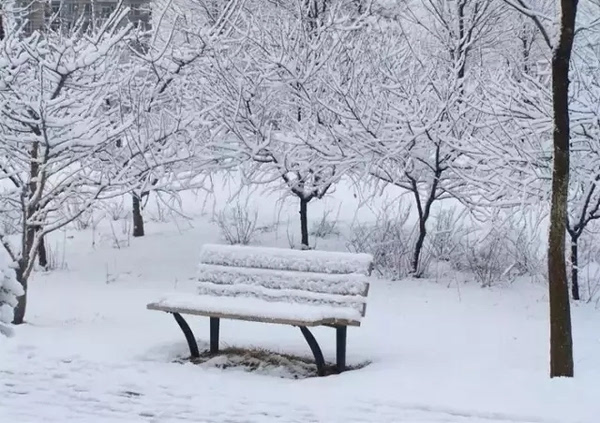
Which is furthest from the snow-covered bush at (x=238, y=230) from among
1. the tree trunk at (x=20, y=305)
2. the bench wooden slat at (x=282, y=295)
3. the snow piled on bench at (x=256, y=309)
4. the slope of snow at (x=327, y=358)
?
the snow piled on bench at (x=256, y=309)

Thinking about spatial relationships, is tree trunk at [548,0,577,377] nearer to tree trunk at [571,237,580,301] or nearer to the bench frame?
the bench frame

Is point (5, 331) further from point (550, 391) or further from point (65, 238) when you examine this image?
point (65, 238)

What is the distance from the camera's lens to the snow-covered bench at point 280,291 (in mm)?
5551

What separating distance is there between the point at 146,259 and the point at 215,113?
232cm

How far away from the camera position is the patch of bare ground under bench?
5855 millimetres

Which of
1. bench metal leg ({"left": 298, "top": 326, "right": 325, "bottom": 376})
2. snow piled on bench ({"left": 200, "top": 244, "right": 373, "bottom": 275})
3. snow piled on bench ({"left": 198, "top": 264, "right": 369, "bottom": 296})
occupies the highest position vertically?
snow piled on bench ({"left": 200, "top": 244, "right": 373, "bottom": 275})

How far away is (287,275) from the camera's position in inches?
238

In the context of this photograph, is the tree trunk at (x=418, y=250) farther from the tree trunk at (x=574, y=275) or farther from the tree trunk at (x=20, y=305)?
the tree trunk at (x=20, y=305)

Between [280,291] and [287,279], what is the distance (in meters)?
0.11

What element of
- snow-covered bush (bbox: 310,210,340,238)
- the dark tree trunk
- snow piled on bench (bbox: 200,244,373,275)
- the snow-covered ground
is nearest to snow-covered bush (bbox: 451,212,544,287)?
the snow-covered ground

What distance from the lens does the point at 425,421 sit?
4559 millimetres

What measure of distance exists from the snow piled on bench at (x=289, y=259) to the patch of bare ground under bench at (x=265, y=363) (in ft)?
2.37

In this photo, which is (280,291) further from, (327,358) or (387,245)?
(387,245)

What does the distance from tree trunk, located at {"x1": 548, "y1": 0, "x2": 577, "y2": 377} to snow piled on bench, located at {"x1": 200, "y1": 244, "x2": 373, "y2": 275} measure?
1419 millimetres
